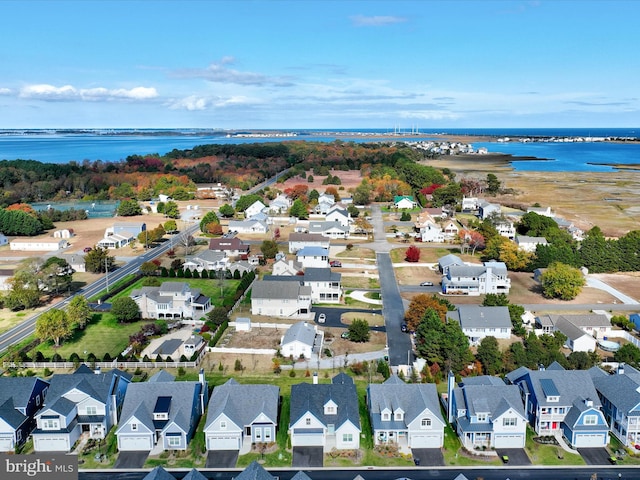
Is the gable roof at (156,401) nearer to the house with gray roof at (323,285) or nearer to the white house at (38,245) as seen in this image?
the house with gray roof at (323,285)

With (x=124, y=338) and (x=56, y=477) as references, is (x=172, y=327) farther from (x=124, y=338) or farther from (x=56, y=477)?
(x=56, y=477)

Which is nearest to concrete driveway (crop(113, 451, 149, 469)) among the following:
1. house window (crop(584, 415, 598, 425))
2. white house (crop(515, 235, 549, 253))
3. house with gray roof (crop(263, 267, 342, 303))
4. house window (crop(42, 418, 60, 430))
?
house window (crop(42, 418, 60, 430))

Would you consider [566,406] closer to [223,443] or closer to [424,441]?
[424,441]

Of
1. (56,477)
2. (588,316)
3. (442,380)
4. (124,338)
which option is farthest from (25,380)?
(588,316)

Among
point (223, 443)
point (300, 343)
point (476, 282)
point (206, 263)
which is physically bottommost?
point (223, 443)

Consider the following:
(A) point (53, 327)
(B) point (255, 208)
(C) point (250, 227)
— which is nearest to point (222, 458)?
(A) point (53, 327)

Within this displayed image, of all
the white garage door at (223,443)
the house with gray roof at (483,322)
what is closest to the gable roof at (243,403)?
the white garage door at (223,443)
